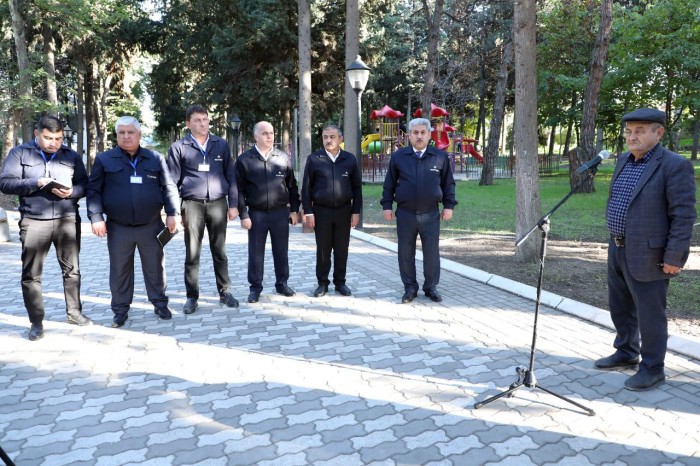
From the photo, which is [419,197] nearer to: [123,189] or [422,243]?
[422,243]

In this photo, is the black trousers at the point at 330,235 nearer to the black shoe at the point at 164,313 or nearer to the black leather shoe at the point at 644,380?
the black shoe at the point at 164,313

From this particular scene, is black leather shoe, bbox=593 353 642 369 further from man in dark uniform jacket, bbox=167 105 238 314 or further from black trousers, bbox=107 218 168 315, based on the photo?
black trousers, bbox=107 218 168 315

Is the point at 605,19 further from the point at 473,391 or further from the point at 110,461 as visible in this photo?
the point at 110,461

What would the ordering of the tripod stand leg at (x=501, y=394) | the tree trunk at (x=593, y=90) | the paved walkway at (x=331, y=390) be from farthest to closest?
the tree trunk at (x=593, y=90) → the tripod stand leg at (x=501, y=394) → the paved walkway at (x=331, y=390)

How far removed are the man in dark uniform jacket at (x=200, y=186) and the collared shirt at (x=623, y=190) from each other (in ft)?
12.2

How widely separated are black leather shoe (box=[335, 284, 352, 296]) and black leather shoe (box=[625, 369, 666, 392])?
335 cm

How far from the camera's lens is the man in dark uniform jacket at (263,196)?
6.22 metres

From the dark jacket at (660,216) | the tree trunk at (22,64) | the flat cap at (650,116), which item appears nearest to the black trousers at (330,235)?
the dark jacket at (660,216)

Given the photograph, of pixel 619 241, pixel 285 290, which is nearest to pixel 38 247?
pixel 285 290

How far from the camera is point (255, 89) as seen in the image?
2681 centimetres

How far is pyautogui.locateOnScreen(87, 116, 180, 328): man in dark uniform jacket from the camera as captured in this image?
534 cm

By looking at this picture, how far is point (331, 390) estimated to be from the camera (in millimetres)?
3984

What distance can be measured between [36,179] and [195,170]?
1.47 m

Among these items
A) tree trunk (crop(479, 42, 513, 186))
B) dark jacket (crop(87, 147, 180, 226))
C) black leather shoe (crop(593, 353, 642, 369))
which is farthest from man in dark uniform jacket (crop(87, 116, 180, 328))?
tree trunk (crop(479, 42, 513, 186))
